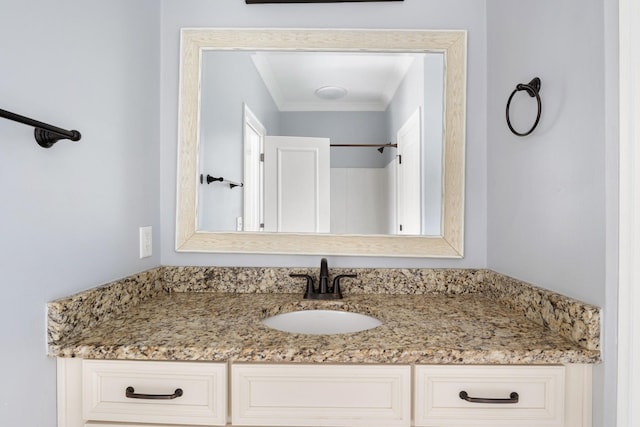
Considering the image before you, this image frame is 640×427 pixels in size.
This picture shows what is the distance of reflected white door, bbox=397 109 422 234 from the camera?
1.45 metres

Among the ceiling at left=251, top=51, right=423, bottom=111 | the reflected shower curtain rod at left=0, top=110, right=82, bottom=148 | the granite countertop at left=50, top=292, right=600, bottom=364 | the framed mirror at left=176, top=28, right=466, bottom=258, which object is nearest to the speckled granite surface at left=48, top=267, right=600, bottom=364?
the granite countertop at left=50, top=292, right=600, bottom=364

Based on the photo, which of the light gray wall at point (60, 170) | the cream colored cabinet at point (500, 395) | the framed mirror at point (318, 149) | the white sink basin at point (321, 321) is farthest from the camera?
the framed mirror at point (318, 149)

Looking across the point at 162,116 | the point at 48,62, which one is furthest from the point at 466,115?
the point at 48,62

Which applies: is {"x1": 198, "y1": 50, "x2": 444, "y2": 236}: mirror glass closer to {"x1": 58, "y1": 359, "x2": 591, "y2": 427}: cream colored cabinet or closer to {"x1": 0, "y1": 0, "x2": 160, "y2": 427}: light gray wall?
{"x1": 0, "y1": 0, "x2": 160, "y2": 427}: light gray wall

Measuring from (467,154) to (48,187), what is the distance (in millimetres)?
1410

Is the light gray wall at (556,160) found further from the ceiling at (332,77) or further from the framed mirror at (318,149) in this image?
the ceiling at (332,77)

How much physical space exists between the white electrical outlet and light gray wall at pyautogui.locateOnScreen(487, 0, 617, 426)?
134cm

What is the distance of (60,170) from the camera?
93cm

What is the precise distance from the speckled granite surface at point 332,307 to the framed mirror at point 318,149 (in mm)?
128

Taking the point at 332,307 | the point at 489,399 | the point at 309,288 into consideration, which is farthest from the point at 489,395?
the point at 309,288

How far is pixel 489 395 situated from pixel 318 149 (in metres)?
1.02

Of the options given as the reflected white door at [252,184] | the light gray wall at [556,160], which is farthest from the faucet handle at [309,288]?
the light gray wall at [556,160]

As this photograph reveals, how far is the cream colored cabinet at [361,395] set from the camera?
2.92ft

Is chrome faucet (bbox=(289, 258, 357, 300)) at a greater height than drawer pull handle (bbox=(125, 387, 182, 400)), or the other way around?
chrome faucet (bbox=(289, 258, 357, 300))
